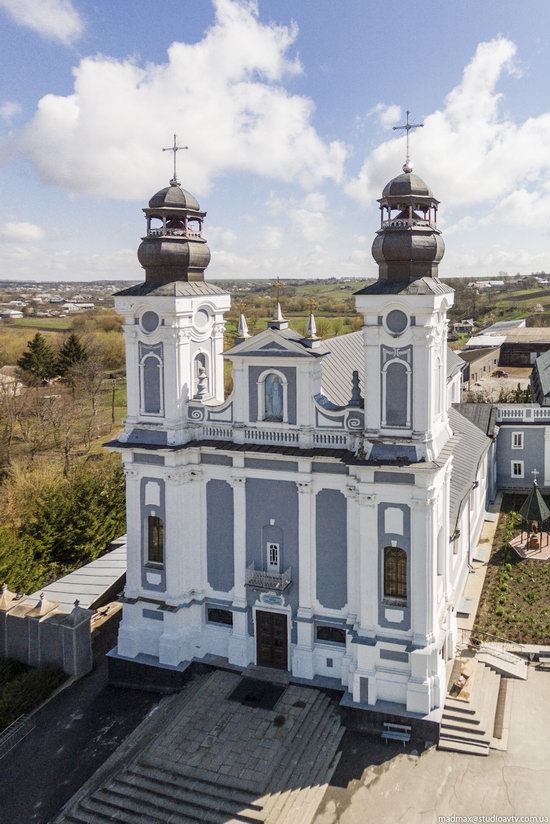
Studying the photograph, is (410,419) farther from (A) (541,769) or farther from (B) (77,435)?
(B) (77,435)

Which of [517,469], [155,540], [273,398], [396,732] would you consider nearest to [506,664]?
[396,732]

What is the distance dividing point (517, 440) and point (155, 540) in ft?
71.6

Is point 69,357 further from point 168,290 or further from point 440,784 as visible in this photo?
point 440,784

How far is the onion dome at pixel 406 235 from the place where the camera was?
18.6 m

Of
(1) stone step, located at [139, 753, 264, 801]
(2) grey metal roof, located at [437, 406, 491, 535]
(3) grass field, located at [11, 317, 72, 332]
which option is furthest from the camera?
(3) grass field, located at [11, 317, 72, 332]

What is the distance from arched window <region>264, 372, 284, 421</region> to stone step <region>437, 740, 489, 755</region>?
9.53 metres

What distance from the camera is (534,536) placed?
97.1 feet

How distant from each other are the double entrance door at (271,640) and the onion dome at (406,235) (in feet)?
33.5

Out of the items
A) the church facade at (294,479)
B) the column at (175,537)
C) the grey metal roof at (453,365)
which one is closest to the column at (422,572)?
the church facade at (294,479)

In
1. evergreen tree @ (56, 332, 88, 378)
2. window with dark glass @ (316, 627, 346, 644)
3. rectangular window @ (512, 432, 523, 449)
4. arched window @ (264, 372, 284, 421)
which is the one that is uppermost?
evergreen tree @ (56, 332, 88, 378)

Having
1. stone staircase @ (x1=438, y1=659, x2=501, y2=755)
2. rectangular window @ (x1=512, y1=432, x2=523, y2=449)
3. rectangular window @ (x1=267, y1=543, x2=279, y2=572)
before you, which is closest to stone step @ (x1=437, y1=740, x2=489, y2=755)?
stone staircase @ (x1=438, y1=659, x2=501, y2=755)

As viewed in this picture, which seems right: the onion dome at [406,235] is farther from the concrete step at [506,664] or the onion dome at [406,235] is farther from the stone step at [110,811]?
the stone step at [110,811]

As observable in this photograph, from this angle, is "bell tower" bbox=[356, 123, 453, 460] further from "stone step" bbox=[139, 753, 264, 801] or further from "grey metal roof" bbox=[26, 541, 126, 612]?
"grey metal roof" bbox=[26, 541, 126, 612]

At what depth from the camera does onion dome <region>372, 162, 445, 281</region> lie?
18.6 m
